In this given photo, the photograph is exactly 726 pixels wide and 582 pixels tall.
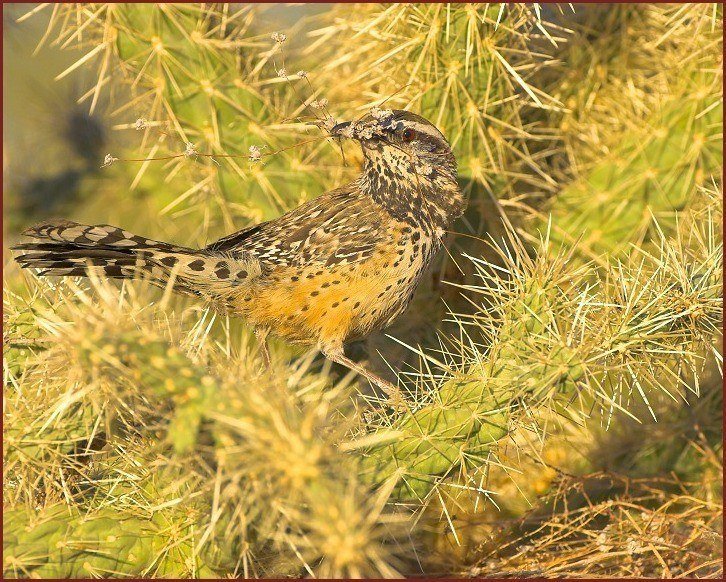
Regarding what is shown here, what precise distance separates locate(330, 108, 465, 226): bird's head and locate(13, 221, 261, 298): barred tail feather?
36 cm

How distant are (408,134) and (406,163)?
0.07m

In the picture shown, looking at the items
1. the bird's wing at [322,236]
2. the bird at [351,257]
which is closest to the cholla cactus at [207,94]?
the bird's wing at [322,236]

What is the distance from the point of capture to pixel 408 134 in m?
1.91

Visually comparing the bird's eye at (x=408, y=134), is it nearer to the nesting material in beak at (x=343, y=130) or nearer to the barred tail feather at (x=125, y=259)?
the nesting material in beak at (x=343, y=130)

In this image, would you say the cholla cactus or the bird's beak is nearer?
the bird's beak

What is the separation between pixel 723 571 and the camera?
1809 mm

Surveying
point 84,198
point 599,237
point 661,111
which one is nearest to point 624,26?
point 661,111

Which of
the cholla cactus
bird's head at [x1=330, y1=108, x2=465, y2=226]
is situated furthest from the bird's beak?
the cholla cactus

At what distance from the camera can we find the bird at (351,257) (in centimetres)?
188

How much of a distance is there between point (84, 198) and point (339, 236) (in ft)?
5.27

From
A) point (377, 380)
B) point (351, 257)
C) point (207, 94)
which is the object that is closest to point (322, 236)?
point (351, 257)

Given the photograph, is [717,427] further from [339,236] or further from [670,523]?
[339,236]

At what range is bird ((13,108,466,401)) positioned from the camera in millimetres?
1877

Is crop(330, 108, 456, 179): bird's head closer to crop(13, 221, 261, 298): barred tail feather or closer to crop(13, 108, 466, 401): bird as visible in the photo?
crop(13, 108, 466, 401): bird
